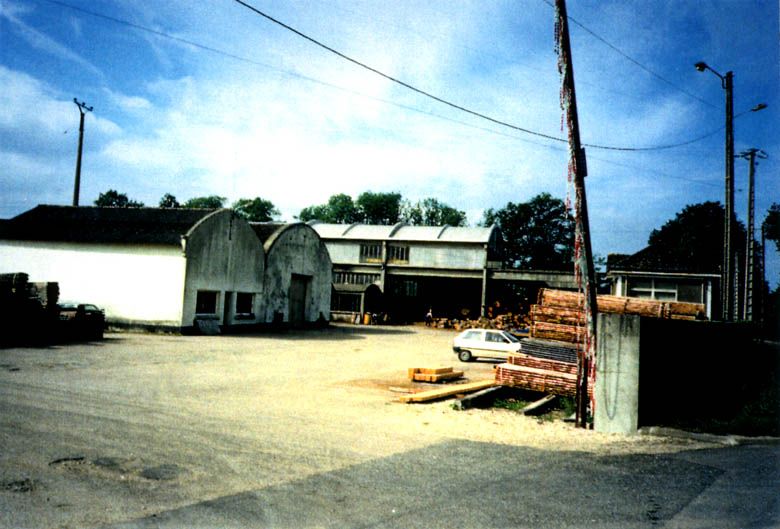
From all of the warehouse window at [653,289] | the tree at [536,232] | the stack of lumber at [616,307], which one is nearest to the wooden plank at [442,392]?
the stack of lumber at [616,307]


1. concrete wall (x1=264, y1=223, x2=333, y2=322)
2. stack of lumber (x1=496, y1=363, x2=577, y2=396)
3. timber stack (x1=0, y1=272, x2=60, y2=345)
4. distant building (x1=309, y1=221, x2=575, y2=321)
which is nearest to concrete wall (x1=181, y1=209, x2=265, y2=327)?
concrete wall (x1=264, y1=223, x2=333, y2=322)

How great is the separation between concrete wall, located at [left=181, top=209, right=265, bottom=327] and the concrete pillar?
824 inches

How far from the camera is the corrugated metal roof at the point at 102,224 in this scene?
2755 cm

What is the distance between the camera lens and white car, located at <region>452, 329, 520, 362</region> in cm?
2148

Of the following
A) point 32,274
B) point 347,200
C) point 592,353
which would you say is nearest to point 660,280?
point 592,353

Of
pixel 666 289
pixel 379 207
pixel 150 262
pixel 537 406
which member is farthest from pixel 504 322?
pixel 379 207

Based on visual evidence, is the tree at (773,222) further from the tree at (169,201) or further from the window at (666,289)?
the tree at (169,201)

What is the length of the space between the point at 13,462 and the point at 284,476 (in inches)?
122

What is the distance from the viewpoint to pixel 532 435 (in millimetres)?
9344

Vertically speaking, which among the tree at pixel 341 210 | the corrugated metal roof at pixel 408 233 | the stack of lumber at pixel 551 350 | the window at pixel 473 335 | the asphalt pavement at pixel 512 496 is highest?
the tree at pixel 341 210

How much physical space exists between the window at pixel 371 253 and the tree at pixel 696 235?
32394 mm

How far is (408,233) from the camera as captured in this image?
48.3 m

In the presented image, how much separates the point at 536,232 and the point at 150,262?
2583 inches

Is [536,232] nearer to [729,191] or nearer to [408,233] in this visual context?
[408,233]
